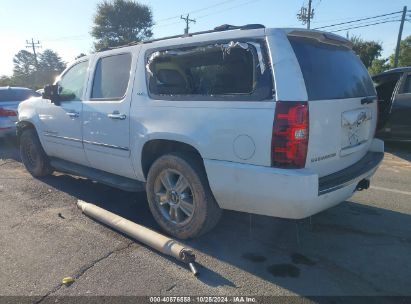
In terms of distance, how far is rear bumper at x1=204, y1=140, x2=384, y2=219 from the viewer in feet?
9.25

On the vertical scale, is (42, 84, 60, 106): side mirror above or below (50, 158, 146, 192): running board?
above

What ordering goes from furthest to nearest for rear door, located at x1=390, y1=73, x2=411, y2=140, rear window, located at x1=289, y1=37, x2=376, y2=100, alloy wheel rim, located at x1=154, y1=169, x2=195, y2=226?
1. rear door, located at x1=390, y1=73, x2=411, y2=140
2. alloy wheel rim, located at x1=154, y1=169, x2=195, y2=226
3. rear window, located at x1=289, y1=37, x2=376, y2=100

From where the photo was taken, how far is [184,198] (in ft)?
11.9

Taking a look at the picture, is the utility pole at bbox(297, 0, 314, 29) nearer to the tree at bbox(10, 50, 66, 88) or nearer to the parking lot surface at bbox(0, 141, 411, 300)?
the parking lot surface at bbox(0, 141, 411, 300)

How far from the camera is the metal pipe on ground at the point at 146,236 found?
10.4ft

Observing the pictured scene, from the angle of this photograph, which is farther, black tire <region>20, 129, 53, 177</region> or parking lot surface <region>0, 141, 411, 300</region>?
black tire <region>20, 129, 53, 177</region>

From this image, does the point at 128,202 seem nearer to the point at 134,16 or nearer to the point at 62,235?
the point at 62,235

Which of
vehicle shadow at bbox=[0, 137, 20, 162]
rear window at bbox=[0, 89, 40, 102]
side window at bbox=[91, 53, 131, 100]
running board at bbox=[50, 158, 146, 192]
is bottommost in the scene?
vehicle shadow at bbox=[0, 137, 20, 162]

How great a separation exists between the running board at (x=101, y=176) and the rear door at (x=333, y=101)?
2011mm

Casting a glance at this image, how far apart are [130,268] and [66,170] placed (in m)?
2.50

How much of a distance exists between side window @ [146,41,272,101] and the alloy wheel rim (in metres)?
0.79

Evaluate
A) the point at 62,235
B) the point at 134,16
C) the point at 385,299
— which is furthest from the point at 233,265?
the point at 134,16

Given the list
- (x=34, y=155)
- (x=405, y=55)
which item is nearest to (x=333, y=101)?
(x=34, y=155)

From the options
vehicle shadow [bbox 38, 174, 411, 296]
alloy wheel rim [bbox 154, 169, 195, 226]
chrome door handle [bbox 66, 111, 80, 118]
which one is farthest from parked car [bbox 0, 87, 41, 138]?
alloy wheel rim [bbox 154, 169, 195, 226]
